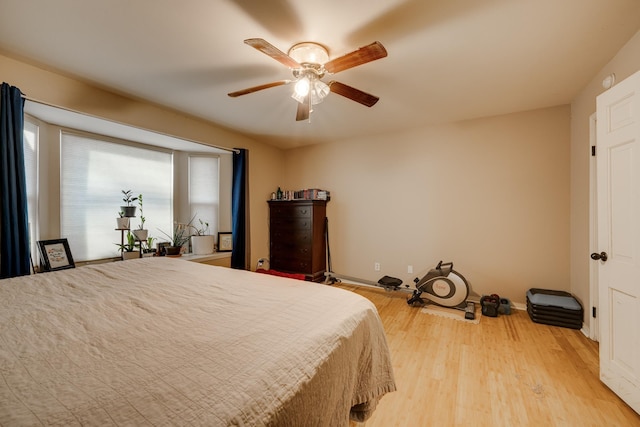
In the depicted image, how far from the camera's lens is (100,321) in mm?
1106

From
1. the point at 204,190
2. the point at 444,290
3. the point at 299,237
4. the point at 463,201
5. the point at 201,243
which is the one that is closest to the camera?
the point at 444,290

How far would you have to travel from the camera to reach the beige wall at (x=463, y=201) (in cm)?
293

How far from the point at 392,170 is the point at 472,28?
2248 millimetres

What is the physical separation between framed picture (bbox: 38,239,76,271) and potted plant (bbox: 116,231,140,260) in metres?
0.51

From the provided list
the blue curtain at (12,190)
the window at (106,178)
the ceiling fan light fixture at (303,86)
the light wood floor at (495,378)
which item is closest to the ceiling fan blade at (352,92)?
the ceiling fan light fixture at (303,86)

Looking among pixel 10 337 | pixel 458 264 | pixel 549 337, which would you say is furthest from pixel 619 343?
pixel 10 337

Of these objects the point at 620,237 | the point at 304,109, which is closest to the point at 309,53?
the point at 304,109

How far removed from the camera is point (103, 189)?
320 centimetres

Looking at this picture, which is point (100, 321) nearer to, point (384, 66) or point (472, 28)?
point (384, 66)

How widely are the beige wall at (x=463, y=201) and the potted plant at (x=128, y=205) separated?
281 cm

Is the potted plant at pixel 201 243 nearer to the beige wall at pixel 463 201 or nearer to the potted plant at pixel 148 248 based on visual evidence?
the potted plant at pixel 148 248

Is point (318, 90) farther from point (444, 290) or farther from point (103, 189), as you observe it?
point (103, 189)

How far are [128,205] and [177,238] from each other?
0.74 m

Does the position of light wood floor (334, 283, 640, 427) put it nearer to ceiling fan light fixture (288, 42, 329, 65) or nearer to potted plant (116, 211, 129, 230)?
ceiling fan light fixture (288, 42, 329, 65)
